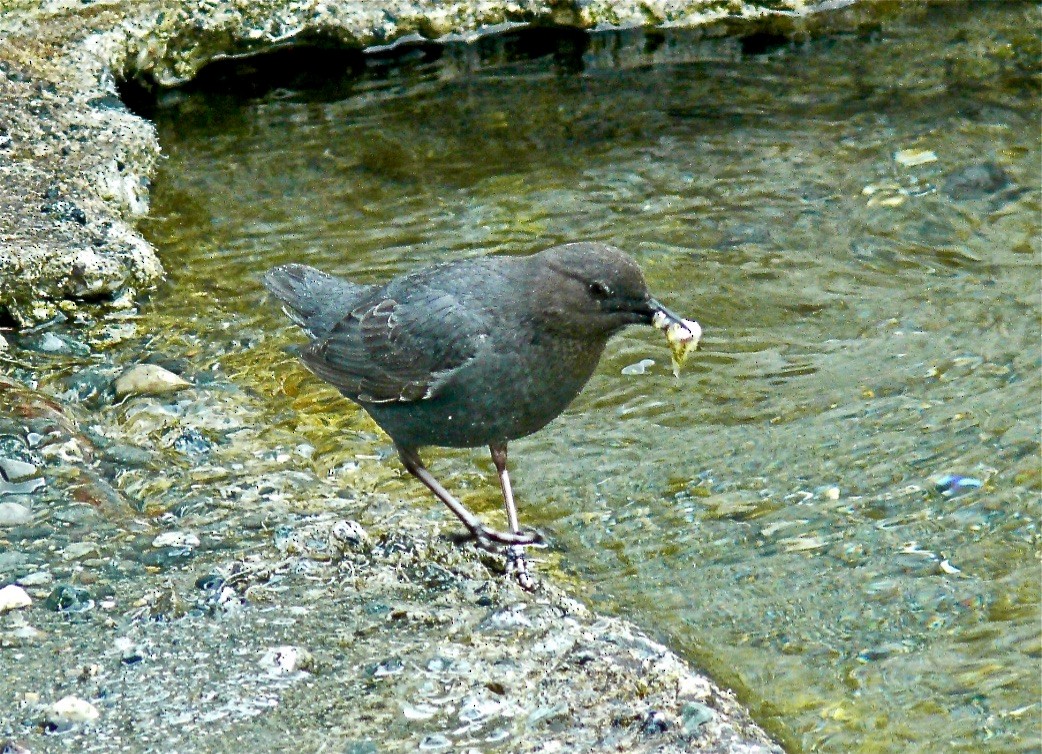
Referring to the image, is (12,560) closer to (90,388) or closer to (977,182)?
(90,388)

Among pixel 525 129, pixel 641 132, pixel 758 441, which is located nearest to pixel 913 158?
pixel 641 132

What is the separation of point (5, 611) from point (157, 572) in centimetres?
43

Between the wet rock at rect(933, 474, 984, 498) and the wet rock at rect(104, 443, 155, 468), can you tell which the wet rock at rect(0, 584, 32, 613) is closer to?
the wet rock at rect(104, 443, 155, 468)

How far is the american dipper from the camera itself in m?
3.90

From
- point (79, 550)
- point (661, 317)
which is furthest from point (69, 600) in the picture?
point (661, 317)

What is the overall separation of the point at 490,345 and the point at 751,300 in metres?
2.10

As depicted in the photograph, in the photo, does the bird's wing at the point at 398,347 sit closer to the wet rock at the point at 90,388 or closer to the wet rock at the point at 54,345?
the wet rock at the point at 90,388

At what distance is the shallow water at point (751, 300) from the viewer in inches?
152

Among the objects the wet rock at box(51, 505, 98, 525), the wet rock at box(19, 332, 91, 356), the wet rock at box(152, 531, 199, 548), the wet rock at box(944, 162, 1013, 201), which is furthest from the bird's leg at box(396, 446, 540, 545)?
the wet rock at box(944, 162, 1013, 201)

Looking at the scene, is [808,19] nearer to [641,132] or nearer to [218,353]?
[641,132]

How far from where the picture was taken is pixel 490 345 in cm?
394

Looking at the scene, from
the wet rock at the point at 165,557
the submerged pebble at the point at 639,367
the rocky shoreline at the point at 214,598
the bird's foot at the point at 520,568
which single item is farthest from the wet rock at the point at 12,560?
the submerged pebble at the point at 639,367

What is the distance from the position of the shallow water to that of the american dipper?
0.47 meters

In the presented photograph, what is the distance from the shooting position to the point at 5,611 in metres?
3.59
